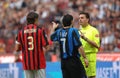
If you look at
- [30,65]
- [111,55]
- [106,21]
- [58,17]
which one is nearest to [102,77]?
[111,55]

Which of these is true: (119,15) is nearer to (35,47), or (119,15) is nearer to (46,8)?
(46,8)

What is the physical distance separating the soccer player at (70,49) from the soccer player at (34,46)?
44 cm

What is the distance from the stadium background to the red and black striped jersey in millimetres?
4356

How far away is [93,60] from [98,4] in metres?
9.89

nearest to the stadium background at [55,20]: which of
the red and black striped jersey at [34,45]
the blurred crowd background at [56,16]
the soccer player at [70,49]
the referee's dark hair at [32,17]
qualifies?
the blurred crowd background at [56,16]

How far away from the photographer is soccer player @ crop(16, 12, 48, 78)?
1097 centimetres

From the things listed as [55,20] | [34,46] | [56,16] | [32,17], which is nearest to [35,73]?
[34,46]

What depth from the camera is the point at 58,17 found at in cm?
2203

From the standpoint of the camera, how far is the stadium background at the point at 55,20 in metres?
17.3

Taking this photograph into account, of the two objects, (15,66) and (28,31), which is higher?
(28,31)

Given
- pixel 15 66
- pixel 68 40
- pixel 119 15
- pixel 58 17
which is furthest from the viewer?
pixel 58 17

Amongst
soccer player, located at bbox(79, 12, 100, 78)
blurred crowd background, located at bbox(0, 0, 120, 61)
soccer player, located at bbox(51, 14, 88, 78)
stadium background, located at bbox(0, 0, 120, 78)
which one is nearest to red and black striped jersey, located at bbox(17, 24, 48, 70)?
soccer player, located at bbox(51, 14, 88, 78)

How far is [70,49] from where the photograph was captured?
34.7 feet

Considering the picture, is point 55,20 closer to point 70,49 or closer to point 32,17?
point 32,17
